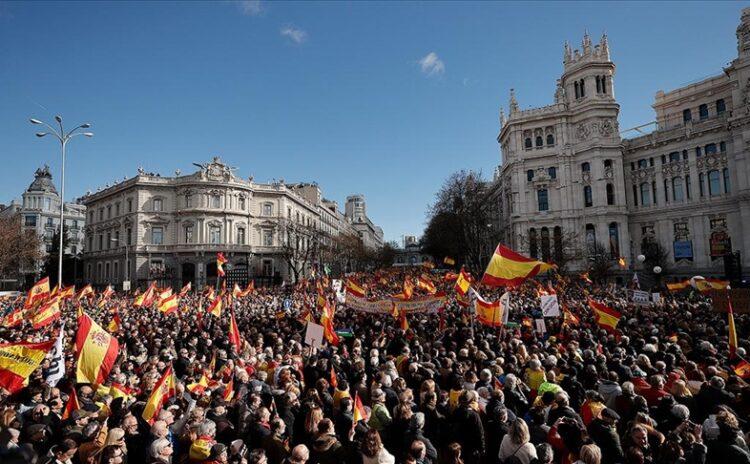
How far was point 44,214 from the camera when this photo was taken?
262 feet

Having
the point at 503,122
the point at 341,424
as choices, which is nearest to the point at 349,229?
the point at 503,122

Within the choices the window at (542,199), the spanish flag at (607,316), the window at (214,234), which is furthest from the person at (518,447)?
the window at (214,234)

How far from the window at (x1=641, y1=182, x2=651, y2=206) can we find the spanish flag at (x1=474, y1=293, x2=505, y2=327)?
45610 mm

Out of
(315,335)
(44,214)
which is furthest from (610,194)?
(44,214)

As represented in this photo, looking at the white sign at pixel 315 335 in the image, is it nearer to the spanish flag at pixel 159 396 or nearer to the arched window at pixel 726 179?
the spanish flag at pixel 159 396

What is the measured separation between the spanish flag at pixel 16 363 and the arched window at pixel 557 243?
45143 mm

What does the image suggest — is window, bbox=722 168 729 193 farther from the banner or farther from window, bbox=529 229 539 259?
the banner

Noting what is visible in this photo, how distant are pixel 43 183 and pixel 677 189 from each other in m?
100

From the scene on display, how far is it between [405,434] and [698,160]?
171 feet

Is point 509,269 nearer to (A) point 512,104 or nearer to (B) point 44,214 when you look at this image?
(A) point 512,104

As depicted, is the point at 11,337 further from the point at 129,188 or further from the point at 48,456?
the point at 129,188

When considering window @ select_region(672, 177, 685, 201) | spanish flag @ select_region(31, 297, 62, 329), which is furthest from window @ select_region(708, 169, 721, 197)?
spanish flag @ select_region(31, 297, 62, 329)

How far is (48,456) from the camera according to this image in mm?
4680

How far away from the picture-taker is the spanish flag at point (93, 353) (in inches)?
299
